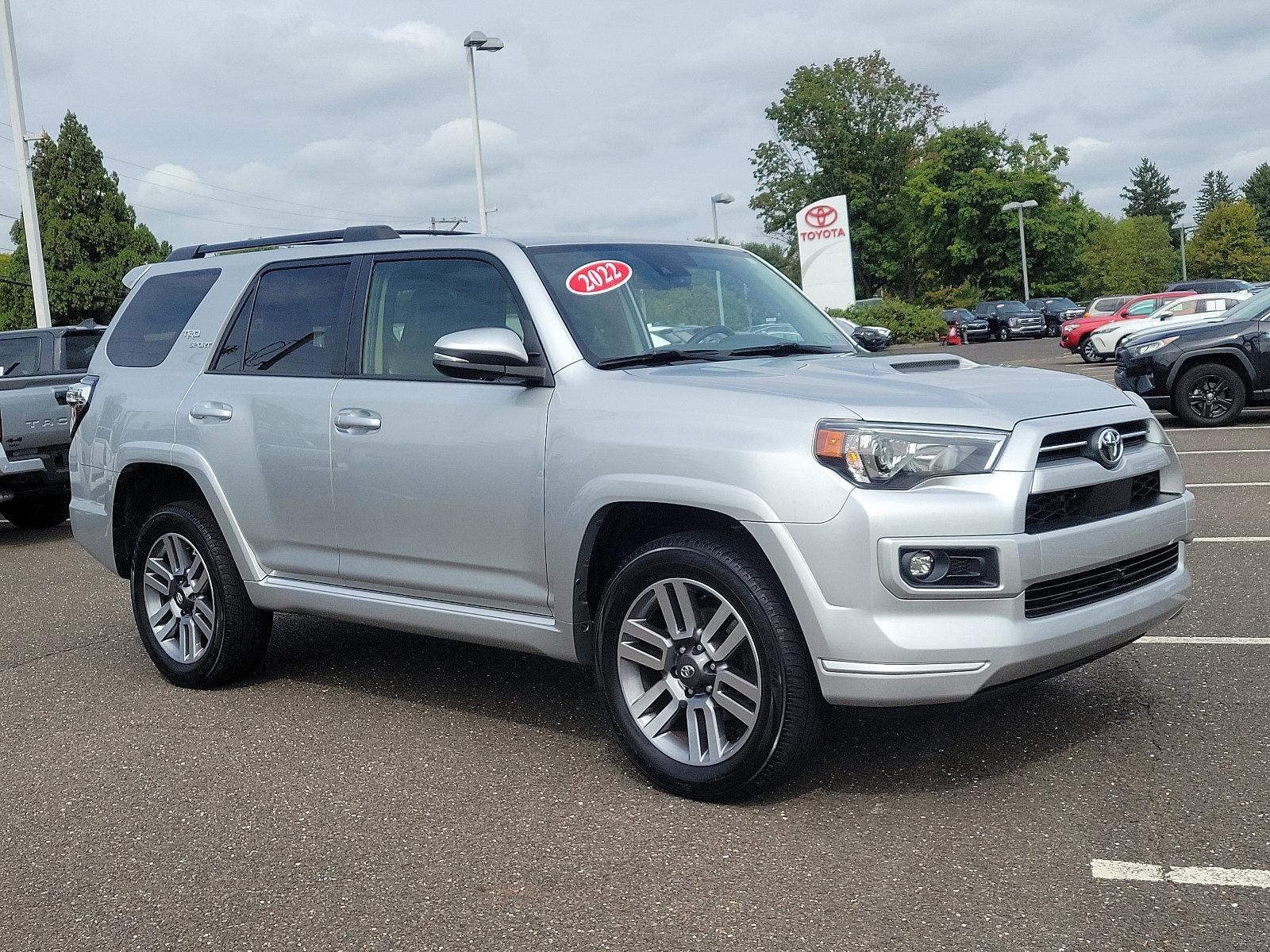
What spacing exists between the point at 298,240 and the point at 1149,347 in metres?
11.9

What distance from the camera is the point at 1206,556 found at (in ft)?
25.1

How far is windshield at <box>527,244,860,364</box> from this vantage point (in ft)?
15.6

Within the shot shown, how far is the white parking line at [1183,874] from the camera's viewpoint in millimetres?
3367

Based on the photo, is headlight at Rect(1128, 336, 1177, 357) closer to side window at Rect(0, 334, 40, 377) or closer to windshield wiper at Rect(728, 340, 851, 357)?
windshield wiper at Rect(728, 340, 851, 357)

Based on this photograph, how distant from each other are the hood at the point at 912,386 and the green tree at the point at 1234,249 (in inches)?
3901

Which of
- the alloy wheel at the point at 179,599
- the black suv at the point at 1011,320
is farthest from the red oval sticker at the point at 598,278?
the black suv at the point at 1011,320

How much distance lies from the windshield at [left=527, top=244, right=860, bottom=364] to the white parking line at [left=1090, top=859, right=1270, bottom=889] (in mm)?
2167

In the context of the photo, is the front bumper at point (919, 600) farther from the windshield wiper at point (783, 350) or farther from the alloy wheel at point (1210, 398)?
the alloy wheel at point (1210, 398)

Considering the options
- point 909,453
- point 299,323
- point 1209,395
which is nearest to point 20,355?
point 299,323

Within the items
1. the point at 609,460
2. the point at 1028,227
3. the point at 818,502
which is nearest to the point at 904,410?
the point at 818,502

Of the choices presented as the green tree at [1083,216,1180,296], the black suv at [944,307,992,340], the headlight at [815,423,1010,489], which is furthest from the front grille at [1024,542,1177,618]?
the green tree at [1083,216,1180,296]

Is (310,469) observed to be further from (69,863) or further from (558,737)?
(69,863)

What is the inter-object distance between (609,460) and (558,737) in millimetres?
1212

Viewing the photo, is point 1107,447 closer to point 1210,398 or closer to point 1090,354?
point 1210,398
